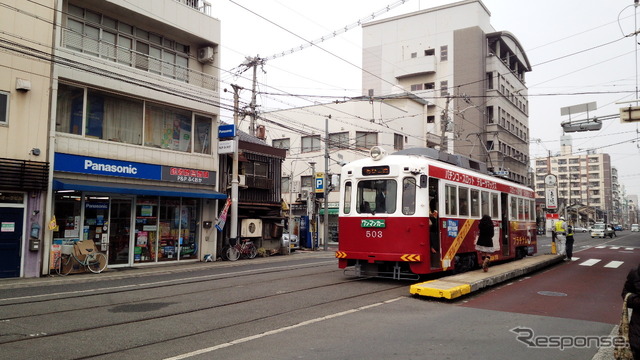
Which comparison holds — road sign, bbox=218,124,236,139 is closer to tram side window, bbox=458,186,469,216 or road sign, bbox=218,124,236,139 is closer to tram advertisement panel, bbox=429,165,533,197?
tram advertisement panel, bbox=429,165,533,197

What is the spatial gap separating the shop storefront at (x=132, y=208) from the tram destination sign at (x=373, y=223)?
9420mm

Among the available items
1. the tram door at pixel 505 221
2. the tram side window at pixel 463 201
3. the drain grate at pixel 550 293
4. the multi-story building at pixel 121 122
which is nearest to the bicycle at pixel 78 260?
the multi-story building at pixel 121 122

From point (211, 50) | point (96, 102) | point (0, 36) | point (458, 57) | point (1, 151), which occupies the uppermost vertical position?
point (458, 57)

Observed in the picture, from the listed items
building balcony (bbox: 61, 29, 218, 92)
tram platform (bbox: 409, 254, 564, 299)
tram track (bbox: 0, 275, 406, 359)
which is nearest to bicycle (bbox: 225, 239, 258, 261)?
building balcony (bbox: 61, 29, 218, 92)

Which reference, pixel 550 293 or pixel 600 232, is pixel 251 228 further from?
pixel 600 232

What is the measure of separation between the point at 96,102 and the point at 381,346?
50.2ft

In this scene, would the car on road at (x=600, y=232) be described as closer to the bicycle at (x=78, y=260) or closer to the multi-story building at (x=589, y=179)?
the bicycle at (x=78, y=260)

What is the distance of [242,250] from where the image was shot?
21.7m

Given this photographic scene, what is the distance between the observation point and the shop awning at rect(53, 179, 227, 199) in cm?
1475

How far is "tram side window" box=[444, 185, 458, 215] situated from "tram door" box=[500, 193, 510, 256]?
4471 millimetres

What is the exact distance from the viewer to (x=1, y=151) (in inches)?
541

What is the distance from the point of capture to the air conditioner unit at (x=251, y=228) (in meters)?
22.5

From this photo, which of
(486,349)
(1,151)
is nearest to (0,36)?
(1,151)

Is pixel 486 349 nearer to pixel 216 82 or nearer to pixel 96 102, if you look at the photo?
pixel 96 102
